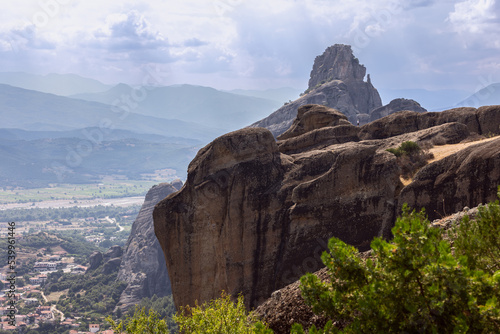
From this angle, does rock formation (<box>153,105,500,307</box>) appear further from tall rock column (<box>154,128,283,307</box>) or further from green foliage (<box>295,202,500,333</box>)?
green foliage (<box>295,202,500,333</box>)

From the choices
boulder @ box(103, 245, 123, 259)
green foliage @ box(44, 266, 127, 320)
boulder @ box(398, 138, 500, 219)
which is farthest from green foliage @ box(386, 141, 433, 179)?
boulder @ box(103, 245, 123, 259)

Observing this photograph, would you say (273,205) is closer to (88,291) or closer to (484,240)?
(484,240)

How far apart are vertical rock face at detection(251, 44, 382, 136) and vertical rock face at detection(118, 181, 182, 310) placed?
56654 mm

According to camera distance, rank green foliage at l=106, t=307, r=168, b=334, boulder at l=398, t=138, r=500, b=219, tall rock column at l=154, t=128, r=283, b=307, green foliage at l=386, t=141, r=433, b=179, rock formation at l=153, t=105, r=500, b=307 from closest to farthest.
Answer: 1. green foliage at l=106, t=307, r=168, b=334
2. boulder at l=398, t=138, r=500, b=219
3. rock formation at l=153, t=105, r=500, b=307
4. green foliage at l=386, t=141, r=433, b=179
5. tall rock column at l=154, t=128, r=283, b=307

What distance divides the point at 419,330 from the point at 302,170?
24288 millimetres

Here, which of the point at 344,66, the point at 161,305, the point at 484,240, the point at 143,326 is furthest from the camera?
the point at 344,66

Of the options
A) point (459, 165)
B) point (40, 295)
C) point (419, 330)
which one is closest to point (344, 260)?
point (419, 330)

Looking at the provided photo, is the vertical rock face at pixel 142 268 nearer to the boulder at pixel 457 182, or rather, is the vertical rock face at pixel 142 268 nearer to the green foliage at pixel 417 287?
the boulder at pixel 457 182

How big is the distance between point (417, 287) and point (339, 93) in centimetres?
16501

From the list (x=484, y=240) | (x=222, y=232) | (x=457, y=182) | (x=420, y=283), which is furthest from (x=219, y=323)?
(x=457, y=182)

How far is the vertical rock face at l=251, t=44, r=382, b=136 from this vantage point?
171625 mm

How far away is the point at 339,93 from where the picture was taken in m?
172

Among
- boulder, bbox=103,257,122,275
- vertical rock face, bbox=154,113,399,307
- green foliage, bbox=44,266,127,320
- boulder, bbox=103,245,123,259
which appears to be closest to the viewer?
vertical rock face, bbox=154,113,399,307

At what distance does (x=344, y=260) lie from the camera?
42.6 ft
